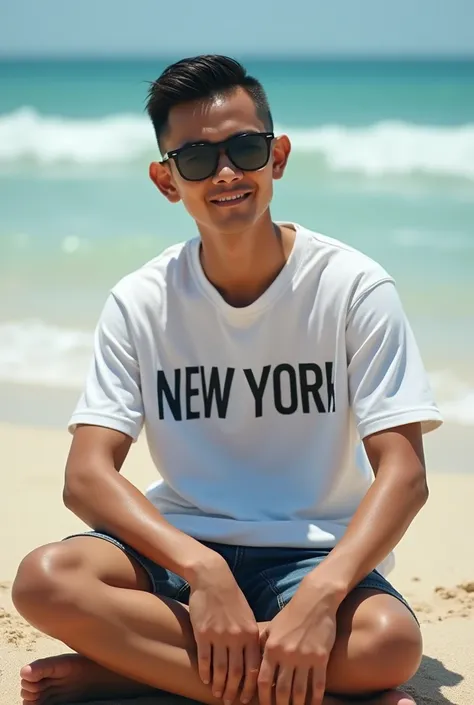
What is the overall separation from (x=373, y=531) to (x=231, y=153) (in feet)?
A: 3.69

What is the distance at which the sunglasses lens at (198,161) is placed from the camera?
3.21 meters

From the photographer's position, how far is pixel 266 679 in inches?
106

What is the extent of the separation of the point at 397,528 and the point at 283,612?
1.27ft

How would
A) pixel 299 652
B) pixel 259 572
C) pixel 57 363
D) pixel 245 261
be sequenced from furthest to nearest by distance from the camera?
1. pixel 57 363
2. pixel 245 261
3. pixel 259 572
4. pixel 299 652

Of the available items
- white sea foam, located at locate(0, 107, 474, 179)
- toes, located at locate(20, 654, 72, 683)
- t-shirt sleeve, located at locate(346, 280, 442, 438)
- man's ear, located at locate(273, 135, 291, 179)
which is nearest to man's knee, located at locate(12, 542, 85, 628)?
toes, located at locate(20, 654, 72, 683)

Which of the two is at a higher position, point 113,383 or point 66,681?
point 113,383

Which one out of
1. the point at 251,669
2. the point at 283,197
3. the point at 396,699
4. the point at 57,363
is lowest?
the point at 396,699

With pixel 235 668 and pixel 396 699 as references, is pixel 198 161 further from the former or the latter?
pixel 396 699

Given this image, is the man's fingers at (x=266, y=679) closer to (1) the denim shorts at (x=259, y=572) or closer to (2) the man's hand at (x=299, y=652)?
(2) the man's hand at (x=299, y=652)

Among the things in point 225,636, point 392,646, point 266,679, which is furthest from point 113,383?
point 392,646

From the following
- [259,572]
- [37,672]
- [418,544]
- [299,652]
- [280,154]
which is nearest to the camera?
[299,652]

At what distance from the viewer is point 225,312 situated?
326 cm

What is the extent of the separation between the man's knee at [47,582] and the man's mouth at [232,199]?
1060 millimetres

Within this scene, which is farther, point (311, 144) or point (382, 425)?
point (311, 144)
